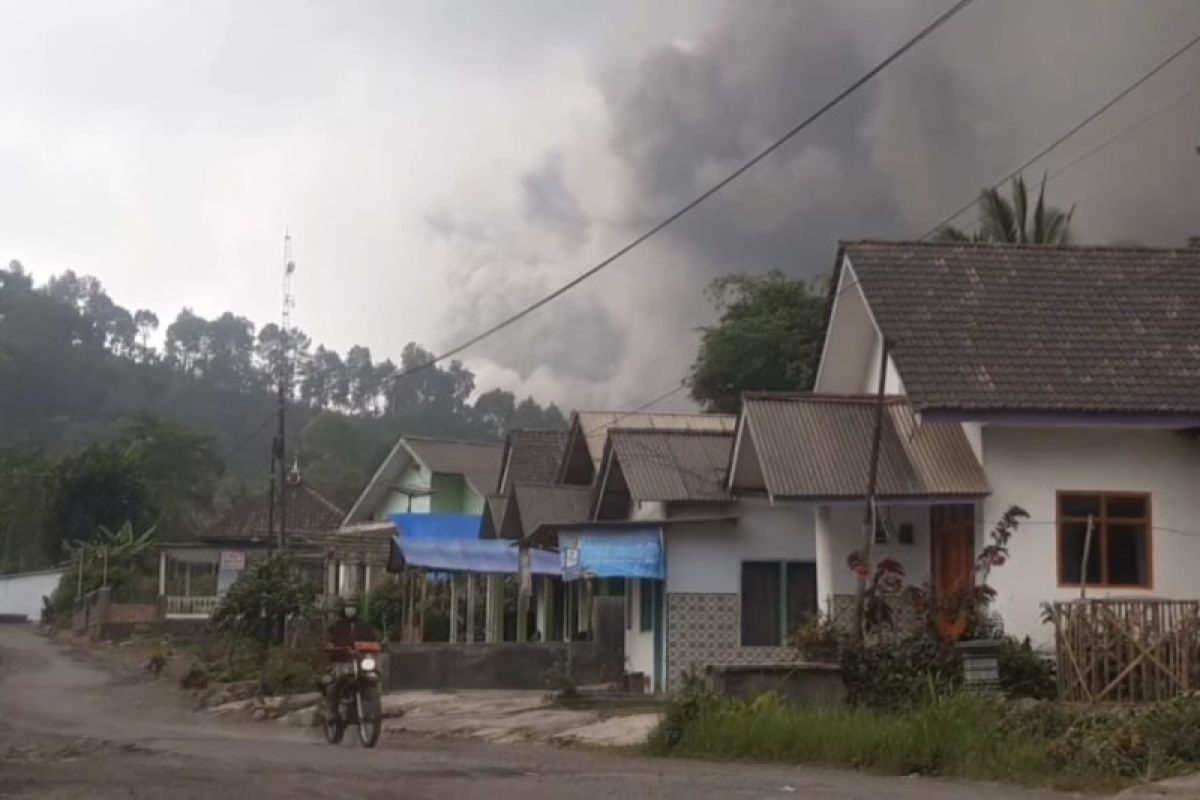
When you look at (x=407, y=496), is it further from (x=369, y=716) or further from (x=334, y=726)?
(x=369, y=716)

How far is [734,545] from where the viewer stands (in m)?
26.6

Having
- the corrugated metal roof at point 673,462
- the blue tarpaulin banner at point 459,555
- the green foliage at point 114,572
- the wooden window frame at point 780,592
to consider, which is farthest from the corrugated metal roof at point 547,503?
the green foliage at point 114,572

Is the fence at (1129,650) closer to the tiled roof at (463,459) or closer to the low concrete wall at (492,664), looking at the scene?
the low concrete wall at (492,664)

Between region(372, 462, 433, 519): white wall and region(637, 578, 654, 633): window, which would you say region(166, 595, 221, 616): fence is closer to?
region(372, 462, 433, 519): white wall

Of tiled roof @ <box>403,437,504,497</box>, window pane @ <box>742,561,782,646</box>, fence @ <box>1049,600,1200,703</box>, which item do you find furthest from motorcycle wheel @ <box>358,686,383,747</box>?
tiled roof @ <box>403,437,504,497</box>

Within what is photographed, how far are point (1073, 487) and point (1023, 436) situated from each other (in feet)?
3.22

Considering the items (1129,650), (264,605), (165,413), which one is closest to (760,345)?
(264,605)

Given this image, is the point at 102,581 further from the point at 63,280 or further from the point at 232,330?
the point at 63,280

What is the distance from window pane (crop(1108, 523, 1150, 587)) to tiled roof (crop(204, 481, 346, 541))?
4756cm

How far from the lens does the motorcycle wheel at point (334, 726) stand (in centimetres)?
1992

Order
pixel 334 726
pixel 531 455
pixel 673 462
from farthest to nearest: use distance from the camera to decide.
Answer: pixel 531 455 < pixel 673 462 < pixel 334 726

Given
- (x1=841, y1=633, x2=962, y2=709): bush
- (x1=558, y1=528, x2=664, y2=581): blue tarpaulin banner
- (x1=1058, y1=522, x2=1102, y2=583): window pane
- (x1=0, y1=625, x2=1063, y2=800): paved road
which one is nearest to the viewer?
(x1=0, y1=625, x2=1063, y2=800): paved road

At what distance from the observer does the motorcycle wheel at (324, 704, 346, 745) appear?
1992cm

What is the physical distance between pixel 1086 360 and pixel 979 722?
812 cm
